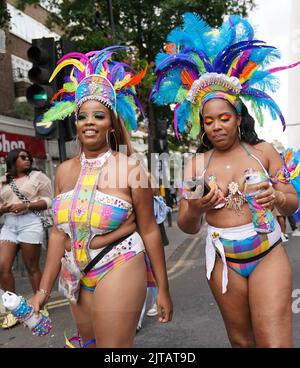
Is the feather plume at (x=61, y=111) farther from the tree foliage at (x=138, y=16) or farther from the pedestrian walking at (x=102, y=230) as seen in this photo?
the tree foliage at (x=138, y=16)

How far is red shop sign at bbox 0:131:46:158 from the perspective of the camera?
46.6 feet

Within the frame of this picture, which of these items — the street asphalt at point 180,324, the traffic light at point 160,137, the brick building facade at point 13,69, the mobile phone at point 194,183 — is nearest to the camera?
the mobile phone at point 194,183

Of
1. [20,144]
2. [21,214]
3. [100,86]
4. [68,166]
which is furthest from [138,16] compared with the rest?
[68,166]

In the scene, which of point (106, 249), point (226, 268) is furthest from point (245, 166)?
point (106, 249)

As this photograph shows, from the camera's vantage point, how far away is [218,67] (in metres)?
2.81

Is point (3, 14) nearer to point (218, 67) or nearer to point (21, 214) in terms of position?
point (21, 214)

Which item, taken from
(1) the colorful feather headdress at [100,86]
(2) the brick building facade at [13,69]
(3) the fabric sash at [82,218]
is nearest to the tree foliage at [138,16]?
(2) the brick building facade at [13,69]

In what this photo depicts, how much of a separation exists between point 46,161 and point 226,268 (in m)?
15.7

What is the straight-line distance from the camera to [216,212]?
8.64 feet

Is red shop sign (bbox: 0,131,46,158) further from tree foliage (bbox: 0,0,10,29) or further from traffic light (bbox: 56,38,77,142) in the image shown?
traffic light (bbox: 56,38,77,142)

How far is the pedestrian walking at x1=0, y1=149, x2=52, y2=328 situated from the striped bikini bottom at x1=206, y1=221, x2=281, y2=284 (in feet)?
9.62

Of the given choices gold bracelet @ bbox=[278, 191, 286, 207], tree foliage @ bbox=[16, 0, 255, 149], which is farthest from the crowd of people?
tree foliage @ bbox=[16, 0, 255, 149]

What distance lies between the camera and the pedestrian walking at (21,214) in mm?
4941
